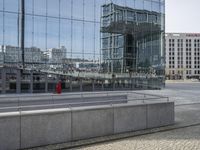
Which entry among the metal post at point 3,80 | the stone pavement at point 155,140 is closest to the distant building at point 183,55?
the metal post at point 3,80

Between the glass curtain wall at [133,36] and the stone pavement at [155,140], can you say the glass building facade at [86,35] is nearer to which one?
the glass curtain wall at [133,36]

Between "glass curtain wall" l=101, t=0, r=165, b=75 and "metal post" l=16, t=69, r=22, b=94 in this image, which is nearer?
"metal post" l=16, t=69, r=22, b=94

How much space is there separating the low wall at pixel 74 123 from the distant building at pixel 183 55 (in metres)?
145

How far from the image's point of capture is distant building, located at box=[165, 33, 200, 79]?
153125mm

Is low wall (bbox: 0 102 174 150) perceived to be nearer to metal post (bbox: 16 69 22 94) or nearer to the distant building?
metal post (bbox: 16 69 22 94)

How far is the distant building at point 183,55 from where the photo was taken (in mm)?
153125

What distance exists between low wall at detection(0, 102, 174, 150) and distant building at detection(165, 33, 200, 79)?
14500cm

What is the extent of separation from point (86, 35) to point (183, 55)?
426 feet

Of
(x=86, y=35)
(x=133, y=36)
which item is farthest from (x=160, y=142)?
(x=133, y=36)

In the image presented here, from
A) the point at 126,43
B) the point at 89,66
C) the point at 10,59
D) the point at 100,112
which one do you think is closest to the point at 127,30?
the point at 126,43

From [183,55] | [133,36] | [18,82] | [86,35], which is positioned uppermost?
[183,55]

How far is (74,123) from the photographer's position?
28.9ft

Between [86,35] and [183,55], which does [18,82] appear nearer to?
[86,35]

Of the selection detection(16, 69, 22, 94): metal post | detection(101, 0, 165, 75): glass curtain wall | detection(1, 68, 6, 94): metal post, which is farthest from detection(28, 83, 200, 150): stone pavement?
detection(101, 0, 165, 75): glass curtain wall
